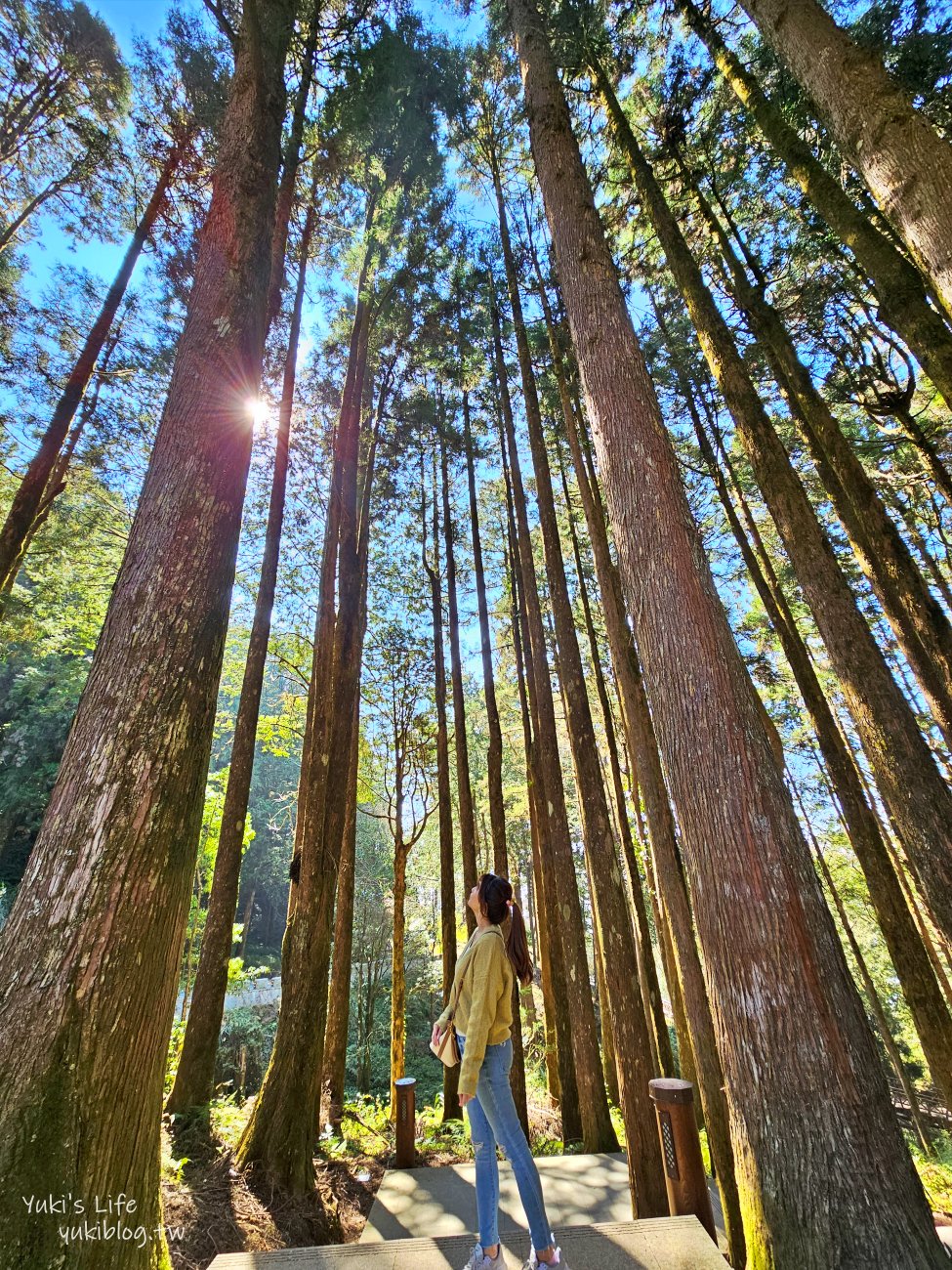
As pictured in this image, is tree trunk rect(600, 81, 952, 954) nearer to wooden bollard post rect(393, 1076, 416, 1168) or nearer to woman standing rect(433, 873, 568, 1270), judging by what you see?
woman standing rect(433, 873, 568, 1270)

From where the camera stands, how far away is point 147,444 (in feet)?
31.1

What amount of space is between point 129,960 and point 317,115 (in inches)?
380

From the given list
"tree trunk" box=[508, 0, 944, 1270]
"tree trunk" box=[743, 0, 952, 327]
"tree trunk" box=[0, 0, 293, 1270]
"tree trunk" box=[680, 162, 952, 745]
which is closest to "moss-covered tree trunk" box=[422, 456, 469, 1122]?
"tree trunk" box=[0, 0, 293, 1270]

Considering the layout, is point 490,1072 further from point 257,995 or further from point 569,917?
point 257,995

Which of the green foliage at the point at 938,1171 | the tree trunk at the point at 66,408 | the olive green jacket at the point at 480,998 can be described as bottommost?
the green foliage at the point at 938,1171

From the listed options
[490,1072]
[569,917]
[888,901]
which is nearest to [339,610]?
[569,917]

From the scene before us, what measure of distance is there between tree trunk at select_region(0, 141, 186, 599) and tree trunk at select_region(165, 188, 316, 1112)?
3.19 meters

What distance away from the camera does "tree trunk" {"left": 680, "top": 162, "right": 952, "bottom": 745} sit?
5336 mm

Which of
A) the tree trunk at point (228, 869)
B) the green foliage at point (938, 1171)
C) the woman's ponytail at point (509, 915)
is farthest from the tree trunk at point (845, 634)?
the tree trunk at point (228, 869)

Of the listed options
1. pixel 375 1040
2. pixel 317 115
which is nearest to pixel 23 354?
pixel 317 115

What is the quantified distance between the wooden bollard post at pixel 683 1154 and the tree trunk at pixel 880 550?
16.6 feet

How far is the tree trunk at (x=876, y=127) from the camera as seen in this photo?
2863 mm

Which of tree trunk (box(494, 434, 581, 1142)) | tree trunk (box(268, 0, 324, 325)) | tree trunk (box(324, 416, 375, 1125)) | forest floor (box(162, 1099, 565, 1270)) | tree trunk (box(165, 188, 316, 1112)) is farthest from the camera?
tree trunk (box(324, 416, 375, 1125))

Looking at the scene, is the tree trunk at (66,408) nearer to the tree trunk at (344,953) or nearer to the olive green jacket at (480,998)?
the tree trunk at (344,953)
